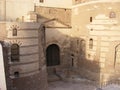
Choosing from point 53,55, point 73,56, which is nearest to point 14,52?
point 53,55

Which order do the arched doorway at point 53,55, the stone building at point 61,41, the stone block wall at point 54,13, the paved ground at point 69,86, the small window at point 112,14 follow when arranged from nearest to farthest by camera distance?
the stone building at point 61,41, the small window at point 112,14, the paved ground at point 69,86, the stone block wall at point 54,13, the arched doorway at point 53,55

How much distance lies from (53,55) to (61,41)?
1.30 metres

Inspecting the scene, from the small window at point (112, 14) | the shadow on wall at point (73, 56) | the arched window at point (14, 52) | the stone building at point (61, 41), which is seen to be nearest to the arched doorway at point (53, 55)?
the stone building at point (61, 41)

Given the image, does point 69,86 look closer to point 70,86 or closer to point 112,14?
point 70,86

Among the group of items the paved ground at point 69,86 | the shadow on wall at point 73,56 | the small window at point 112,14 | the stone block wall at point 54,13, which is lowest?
the paved ground at point 69,86

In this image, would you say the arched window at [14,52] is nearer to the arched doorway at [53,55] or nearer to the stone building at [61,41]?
the stone building at [61,41]

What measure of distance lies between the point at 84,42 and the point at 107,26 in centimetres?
249

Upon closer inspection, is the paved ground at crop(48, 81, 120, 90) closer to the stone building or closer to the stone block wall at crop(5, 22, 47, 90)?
the stone building

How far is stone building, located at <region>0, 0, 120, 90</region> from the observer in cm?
1111

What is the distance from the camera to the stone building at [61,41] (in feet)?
36.4

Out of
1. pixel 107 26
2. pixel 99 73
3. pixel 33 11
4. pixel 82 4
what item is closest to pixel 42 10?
pixel 33 11

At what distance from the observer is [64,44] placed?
57.7ft

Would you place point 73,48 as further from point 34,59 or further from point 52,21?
point 34,59

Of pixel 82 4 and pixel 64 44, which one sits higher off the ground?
pixel 82 4
